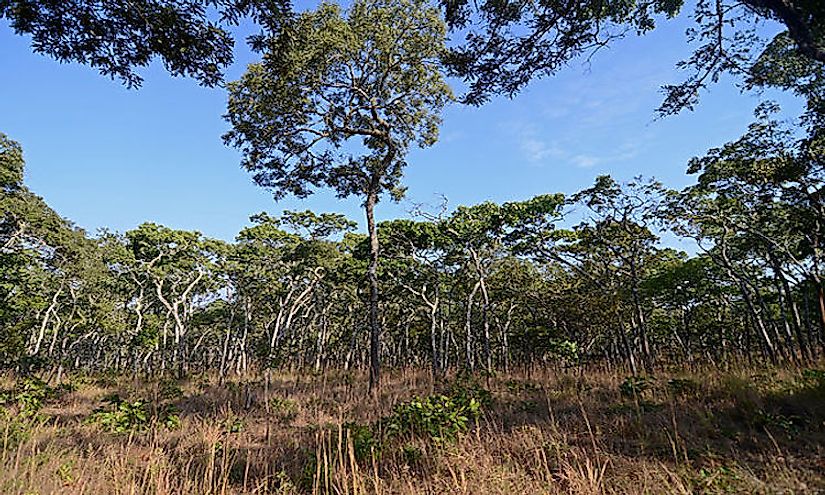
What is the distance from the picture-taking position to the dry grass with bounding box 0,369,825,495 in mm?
3924

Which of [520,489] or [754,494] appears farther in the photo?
[520,489]

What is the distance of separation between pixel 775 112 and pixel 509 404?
10.4 meters

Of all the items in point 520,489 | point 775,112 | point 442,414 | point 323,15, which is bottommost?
point 520,489

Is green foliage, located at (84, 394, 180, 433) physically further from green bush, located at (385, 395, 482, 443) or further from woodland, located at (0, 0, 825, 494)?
green bush, located at (385, 395, 482, 443)

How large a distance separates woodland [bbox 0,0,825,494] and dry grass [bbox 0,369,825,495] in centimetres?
5

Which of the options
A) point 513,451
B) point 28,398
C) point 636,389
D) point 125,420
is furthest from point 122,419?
point 636,389

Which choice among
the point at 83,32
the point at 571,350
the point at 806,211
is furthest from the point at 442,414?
the point at 806,211

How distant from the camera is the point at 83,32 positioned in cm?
437

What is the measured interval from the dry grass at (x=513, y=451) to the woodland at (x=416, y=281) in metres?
0.05

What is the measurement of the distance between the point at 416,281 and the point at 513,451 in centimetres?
1840

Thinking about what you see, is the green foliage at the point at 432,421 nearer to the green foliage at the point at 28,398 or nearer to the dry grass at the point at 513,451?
the dry grass at the point at 513,451

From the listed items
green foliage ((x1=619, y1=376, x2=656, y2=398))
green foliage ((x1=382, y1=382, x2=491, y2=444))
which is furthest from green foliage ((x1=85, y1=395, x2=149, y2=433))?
green foliage ((x1=619, y1=376, x2=656, y2=398))

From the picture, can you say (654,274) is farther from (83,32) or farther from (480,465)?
(83,32)

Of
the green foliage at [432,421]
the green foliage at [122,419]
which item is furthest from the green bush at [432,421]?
the green foliage at [122,419]
